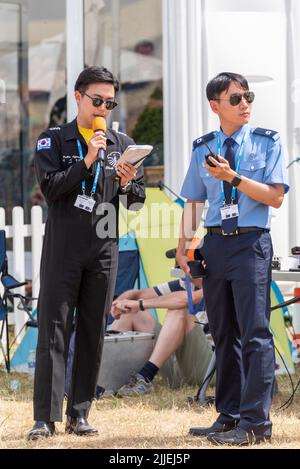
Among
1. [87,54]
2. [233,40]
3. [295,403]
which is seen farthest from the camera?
[87,54]

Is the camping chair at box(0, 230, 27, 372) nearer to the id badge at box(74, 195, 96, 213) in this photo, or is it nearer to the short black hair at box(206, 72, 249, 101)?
the id badge at box(74, 195, 96, 213)

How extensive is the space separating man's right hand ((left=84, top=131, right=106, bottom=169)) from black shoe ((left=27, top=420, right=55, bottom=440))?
46.9 inches

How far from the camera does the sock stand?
639cm

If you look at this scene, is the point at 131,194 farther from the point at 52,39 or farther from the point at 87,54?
the point at 52,39

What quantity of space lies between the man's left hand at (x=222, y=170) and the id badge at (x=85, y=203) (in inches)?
21.7

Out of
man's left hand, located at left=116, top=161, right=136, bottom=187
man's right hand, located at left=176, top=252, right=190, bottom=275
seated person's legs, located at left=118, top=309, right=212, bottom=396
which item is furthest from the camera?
seated person's legs, located at left=118, top=309, right=212, bottom=396

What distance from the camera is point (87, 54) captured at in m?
9.59

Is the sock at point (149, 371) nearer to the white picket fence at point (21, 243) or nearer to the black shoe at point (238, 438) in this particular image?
the white picket fence at point (21, 243)

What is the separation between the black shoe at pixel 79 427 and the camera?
16.1ft

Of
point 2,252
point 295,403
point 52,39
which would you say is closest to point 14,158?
point 52,39

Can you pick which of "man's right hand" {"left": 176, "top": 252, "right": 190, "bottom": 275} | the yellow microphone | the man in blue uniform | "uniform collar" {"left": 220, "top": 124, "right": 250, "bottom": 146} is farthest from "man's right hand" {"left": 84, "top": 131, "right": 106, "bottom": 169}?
"man's right hand" {"left": 176, "top": 252, "right": 190, "bottom": 275}

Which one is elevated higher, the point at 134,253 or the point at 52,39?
the point at 52,39

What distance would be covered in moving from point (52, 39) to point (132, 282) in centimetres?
426

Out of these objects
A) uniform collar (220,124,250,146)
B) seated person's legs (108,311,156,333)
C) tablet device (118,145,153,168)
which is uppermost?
uniform collar (220,124,250,146)
